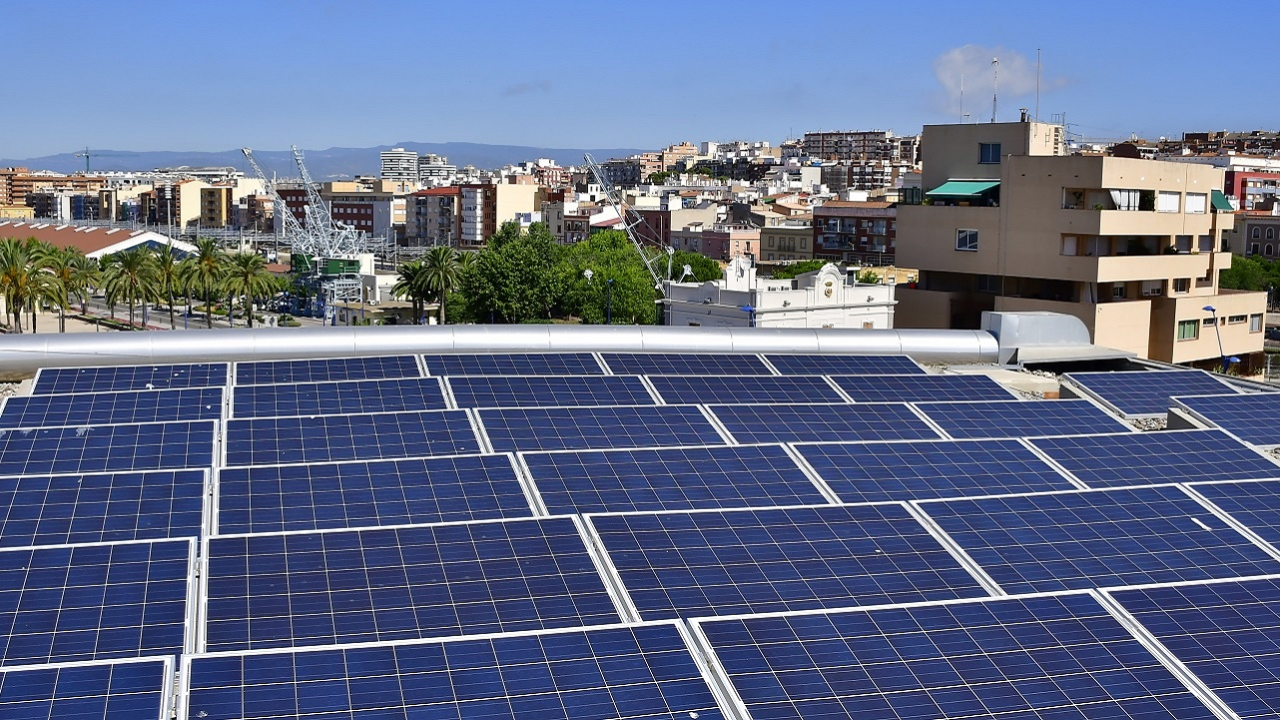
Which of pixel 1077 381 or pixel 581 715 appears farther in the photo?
pixel 1077 381

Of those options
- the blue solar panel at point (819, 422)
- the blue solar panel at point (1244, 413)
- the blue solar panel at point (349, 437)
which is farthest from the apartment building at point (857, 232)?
the blue solar panel at point (349, 437)

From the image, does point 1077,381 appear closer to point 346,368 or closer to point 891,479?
point 891,479

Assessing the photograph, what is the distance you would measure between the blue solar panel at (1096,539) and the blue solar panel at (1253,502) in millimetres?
478

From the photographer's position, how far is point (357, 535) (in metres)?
17.5

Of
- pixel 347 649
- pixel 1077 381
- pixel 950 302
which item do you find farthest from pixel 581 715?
pixel 950 302

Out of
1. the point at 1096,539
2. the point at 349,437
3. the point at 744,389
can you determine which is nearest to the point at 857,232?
the point at 744,389

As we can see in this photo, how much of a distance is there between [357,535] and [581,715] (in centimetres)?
541

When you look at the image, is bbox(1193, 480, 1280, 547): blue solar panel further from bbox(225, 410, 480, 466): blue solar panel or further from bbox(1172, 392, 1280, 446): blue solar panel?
bbox(225, 410, 480, 466): blue solar panel

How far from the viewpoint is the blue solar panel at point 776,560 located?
16531mm

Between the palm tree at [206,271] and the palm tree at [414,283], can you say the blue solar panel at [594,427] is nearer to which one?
the palm tree at [414,283]

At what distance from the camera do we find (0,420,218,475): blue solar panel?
68.5 feet

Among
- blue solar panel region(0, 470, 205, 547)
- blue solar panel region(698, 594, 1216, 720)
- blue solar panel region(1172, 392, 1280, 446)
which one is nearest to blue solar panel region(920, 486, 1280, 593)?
blue solar panel region(698, 594, 1216, 720)

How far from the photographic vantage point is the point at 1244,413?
1080 inches

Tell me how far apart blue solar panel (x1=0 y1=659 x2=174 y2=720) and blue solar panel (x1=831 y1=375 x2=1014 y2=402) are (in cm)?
1665
